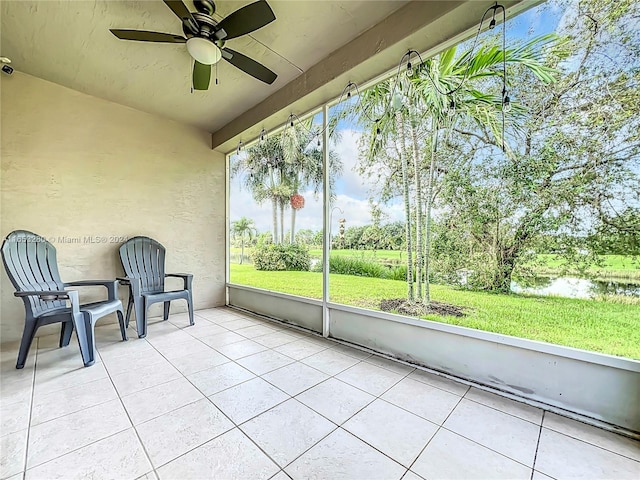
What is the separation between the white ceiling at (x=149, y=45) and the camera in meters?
2.06

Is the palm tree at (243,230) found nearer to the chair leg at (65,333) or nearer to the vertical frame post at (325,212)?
the vertical frame post at (325,212)

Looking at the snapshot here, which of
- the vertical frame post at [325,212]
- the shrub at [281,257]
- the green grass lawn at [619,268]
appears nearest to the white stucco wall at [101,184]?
the shrub at [281,257]

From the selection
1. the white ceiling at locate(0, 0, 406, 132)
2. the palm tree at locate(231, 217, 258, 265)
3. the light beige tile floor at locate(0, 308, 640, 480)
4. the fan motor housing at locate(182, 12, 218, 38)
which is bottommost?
the light beige tile floor at locate(0, 308, 640, 480)

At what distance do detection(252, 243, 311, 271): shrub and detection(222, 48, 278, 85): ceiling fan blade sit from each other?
75.2 inches

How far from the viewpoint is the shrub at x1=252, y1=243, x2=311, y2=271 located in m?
3.50

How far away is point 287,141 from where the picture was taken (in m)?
3.63

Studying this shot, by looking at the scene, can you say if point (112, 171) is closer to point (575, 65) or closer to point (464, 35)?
point (464, 35)

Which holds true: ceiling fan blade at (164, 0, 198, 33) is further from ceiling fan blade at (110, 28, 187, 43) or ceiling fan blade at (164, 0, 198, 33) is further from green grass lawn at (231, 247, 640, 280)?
green grass lawn at (231, 247, 640, 280)

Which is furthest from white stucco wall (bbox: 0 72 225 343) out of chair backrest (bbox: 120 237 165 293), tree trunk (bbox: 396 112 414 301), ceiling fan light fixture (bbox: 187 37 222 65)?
tree trunk (bbox: 396 112 414 301)

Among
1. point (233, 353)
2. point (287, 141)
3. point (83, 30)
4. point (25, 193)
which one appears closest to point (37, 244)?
point (25, 193)

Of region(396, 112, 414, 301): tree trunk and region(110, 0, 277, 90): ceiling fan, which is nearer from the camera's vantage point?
region(110, 0, 277, 90): ceiling fan

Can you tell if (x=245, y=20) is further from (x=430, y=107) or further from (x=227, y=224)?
(x=227, y=224)

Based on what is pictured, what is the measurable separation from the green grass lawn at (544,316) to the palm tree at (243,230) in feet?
7.01

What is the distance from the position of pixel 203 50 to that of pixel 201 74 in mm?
391
